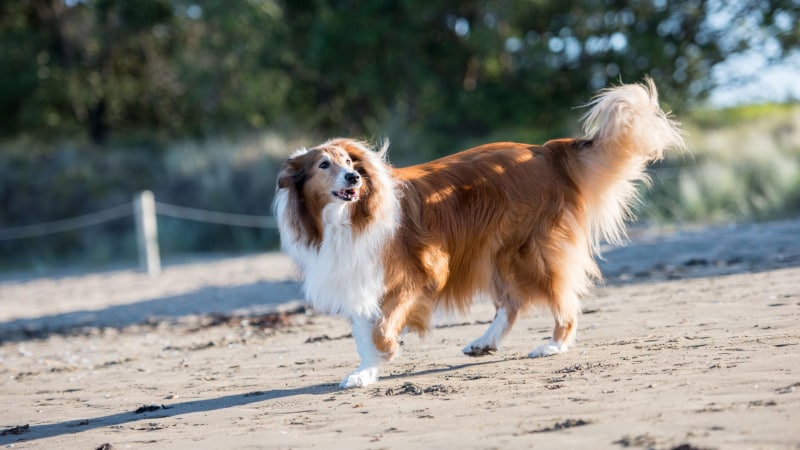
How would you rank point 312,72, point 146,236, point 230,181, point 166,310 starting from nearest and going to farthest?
1. point 166,310
2. point 146,236
3. point 230,181
4. point 312,72

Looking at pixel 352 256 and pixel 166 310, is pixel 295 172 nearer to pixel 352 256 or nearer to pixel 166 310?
pixel 352 256

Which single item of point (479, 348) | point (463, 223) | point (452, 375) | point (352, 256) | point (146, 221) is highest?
point (146, 221)

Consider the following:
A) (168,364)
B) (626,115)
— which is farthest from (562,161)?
(168,364)

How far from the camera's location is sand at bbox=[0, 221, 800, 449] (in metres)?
4.20

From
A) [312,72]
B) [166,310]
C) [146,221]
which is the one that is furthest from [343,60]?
[166,310]

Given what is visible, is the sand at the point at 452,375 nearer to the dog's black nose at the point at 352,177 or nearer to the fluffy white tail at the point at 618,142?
the fluffy white tail at the point at 618,142

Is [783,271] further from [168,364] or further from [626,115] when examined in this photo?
[168,364]

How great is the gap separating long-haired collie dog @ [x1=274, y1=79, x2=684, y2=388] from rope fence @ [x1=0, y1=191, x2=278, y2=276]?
8.89m

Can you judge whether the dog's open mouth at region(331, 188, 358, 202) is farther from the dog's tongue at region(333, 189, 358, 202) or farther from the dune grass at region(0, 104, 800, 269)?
the dune grass at region(0, 104, 800, 269)

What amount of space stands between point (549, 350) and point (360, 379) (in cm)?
127

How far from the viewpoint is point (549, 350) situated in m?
6.04

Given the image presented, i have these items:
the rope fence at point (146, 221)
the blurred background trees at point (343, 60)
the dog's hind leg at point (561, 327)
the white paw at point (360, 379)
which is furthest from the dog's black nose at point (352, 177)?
the blurred background trees at point (343, 60)

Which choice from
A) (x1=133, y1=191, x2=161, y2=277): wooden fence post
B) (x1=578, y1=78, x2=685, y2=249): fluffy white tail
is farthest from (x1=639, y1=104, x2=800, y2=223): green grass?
(x1=133, y1=191, x2=161, y2=277): wooden fence post

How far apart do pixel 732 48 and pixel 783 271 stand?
40.7ft
